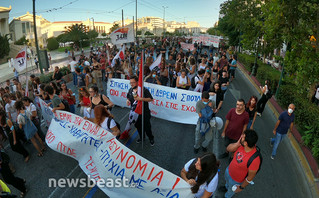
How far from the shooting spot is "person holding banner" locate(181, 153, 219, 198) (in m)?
2.62

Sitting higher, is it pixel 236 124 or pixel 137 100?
pixel 137 100

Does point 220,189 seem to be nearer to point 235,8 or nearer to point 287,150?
point 287,150

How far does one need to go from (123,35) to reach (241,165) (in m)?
9.57

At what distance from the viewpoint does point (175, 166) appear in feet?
16.4

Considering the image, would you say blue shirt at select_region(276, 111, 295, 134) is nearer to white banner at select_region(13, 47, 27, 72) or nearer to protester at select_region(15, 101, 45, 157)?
protester at select_region(15, 101, 45, 157)

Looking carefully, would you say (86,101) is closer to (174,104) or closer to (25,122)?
(25,122)

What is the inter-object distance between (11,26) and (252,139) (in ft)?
256

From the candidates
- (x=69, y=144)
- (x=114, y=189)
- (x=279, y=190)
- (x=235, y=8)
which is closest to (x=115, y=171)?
(x=114, y=189)

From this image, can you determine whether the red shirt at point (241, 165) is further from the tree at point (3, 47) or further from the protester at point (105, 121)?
the tree at point (3, 47)

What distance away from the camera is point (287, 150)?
6121 mm

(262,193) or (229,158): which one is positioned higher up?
(229,158)

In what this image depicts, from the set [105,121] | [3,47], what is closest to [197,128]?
[105,121]

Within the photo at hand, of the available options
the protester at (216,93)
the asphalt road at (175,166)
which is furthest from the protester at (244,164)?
the protester at (216,93)

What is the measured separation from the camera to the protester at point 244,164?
10.2 feet
